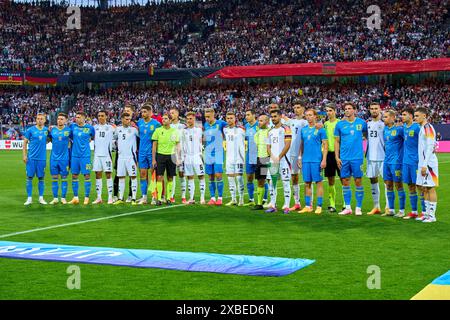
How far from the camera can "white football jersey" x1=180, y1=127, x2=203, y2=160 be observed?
46.8ft

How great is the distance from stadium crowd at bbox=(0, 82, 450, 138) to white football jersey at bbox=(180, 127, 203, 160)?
26511 mm

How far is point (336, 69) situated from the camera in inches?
1710

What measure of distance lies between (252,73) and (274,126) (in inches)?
1316

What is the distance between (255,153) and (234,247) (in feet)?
16.2

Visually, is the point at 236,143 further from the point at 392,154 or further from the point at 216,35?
the point at 216,35

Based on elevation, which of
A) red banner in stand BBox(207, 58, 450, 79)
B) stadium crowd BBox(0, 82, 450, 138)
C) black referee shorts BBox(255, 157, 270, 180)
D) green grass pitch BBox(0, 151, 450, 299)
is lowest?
green grass pitch BBox(0, 151, 450, 299)

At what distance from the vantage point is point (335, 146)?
12531 millimetres

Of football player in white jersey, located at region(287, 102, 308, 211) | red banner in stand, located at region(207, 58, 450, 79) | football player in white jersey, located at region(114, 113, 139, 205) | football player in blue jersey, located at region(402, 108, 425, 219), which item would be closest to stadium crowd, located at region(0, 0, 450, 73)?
red banner in stand, located at region(207, 58, 450, 79)

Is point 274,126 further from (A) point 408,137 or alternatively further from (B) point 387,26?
(B) point 387,26

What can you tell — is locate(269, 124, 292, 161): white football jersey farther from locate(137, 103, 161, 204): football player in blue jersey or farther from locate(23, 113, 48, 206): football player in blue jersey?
locate(23, 113, 48, 206): football player in blue jersey

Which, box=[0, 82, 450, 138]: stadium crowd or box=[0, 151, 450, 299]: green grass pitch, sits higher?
box=[0, 82, 450, 138]: stadium crowd

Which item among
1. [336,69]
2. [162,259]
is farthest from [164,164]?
[336,69]

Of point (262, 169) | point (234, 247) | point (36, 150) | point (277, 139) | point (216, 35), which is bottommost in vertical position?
point (234, 247)

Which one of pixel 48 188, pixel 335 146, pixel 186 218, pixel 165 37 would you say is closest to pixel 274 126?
pixel 335 146
